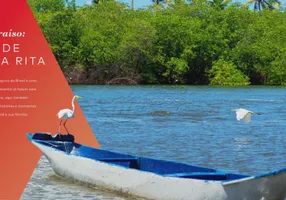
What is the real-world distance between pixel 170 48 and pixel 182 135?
144 feet

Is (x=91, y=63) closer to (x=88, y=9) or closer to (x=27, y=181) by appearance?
(x=88, y=9)

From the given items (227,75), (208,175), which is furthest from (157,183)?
(227,75)

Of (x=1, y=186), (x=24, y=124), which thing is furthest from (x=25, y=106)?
(x=1, y=186)

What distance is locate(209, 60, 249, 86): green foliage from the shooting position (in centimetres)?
6538

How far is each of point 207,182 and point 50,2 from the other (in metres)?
62.4

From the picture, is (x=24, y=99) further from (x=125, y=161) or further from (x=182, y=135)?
(x=125, y=161)

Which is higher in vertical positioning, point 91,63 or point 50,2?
point 50,2

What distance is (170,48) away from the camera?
2717 inches

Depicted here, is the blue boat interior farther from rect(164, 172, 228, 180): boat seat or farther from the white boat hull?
the white boat hull

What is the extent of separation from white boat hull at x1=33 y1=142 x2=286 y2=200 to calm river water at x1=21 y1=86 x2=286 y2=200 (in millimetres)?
241

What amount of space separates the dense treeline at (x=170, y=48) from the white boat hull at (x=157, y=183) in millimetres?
50179

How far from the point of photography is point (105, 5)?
74938 mm

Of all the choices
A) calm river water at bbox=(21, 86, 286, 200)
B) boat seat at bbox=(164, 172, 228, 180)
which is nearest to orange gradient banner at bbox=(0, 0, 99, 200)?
calm river water at bbox=(21, 86, 286, 200)

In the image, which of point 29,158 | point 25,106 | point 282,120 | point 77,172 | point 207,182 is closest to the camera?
point 207,182
